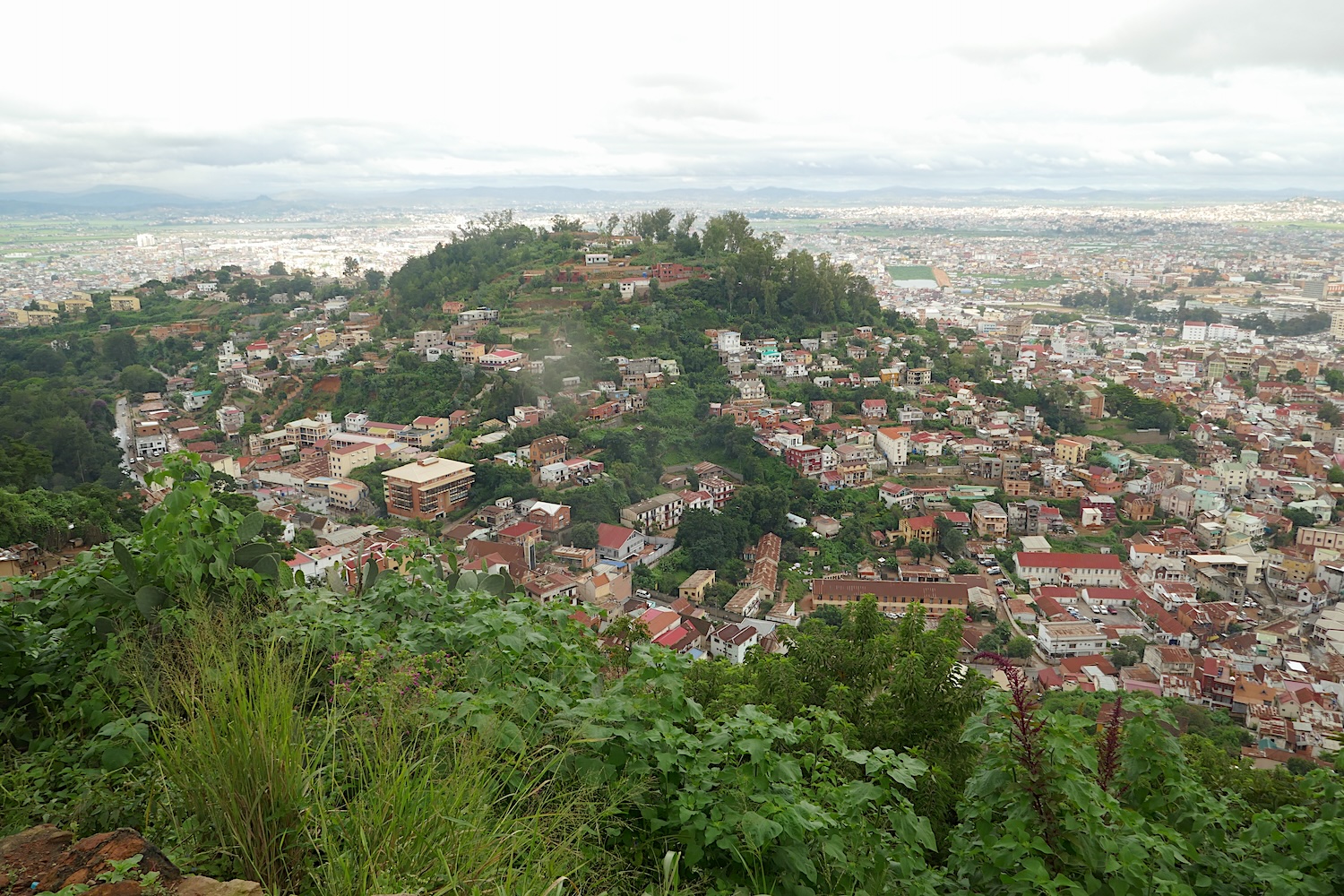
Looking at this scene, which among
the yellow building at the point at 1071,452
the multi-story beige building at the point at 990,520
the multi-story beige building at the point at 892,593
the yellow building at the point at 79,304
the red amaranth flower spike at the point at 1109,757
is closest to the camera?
the red amaranth flower spike at the point at 1109,757

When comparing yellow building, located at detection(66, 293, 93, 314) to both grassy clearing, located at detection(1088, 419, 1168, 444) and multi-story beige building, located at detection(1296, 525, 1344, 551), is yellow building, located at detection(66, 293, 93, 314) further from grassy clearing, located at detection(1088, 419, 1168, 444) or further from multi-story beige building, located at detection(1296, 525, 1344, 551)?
multi-story beige building, located at detection(1296, 525, 1344, 551)

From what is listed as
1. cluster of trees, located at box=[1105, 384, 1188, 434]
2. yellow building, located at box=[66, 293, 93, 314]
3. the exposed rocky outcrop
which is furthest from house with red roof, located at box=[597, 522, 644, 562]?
yellow building, located at box=[66, 293, 93, 314]

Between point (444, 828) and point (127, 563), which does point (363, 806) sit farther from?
point (127, 563)

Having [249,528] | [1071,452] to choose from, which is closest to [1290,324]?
[1071,452]

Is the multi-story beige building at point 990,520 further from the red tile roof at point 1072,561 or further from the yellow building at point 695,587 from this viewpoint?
the yellow building at point 695,587

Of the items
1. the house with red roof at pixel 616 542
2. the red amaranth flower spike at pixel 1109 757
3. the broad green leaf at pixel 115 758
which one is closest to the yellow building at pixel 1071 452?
the house with red roof at pixel 616 542
